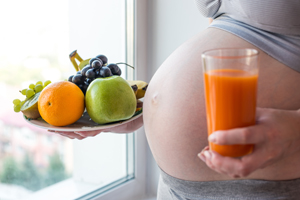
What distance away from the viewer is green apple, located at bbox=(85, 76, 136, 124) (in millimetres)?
727

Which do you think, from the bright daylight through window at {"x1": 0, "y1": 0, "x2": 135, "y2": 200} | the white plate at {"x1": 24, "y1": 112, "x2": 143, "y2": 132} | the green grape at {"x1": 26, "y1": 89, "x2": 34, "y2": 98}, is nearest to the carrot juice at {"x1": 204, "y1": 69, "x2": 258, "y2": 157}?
the white plate at {"x1": 24, "y1": 112, "x2": 143, "y2": 132}

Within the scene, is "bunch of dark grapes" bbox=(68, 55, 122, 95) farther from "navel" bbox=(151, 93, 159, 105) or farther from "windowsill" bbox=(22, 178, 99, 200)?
"windowsill" bbox=(22, 178, 99, 200)

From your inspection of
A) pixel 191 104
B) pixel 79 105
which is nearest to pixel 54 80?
pixel 79 105

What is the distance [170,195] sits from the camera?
2.36ft

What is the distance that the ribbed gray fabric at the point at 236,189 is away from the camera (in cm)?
56

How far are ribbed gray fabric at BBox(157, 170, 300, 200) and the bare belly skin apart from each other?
1cm

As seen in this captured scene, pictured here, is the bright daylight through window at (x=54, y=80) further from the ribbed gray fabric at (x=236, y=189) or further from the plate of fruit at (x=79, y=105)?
the ribbed gray fabric at (x=236, y=189)

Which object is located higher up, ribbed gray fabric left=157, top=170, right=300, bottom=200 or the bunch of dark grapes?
the bunch of dark grapes

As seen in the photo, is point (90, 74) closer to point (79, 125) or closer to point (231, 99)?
point (79, 125)

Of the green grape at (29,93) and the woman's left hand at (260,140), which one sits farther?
the green grape at (29,93)

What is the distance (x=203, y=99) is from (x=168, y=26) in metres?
1.08

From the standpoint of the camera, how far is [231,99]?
0.41 metres

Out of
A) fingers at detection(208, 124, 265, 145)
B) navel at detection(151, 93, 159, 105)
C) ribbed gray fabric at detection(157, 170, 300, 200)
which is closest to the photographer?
fingers at detection(208, 124, 265, 145)

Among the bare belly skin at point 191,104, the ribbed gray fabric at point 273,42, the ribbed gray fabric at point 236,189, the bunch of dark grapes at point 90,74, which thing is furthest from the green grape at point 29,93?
the ribbed gray fabric at point 273,42
